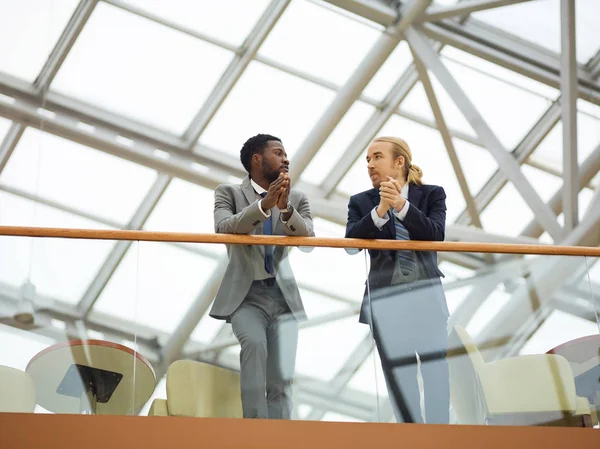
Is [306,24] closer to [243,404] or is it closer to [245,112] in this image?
[245,112]

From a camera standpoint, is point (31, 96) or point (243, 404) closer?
point (243, 404)

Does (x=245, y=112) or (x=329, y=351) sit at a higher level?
(x=245, y=112)

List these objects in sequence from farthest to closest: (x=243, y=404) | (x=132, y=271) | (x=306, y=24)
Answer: (x=306, y=24), (x=132, y=271), (x=243, y=404)

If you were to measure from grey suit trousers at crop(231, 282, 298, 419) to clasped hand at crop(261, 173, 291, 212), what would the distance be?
0.42 meters

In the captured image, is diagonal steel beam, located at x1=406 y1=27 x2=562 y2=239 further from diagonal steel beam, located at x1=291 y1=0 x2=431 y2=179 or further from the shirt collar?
the shirt collar

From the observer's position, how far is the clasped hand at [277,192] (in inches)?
219

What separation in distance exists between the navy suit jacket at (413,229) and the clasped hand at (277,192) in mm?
498

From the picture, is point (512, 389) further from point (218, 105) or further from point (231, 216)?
point (218, 105)

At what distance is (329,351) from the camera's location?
557 cm

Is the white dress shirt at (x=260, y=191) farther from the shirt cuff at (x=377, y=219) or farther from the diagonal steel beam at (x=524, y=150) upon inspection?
the diagonal steel beam at (x=524, y=150)

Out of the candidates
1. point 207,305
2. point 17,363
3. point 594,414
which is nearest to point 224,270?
point 207,305

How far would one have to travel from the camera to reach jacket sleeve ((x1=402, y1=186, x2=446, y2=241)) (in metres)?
5.73

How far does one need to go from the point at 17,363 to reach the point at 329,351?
1588mm

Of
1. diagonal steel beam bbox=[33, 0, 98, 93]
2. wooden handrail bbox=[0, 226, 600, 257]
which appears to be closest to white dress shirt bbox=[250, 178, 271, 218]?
wooden handrail bbox=[0, 226, 600, 257]
